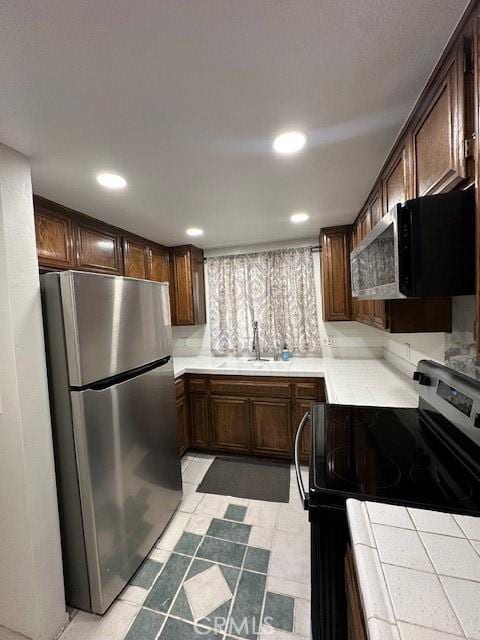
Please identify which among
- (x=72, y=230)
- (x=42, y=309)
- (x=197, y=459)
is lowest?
(x=197, y=459)

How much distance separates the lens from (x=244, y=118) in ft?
3.53

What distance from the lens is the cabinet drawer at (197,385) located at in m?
2.74

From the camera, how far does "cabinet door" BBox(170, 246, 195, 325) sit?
305cm

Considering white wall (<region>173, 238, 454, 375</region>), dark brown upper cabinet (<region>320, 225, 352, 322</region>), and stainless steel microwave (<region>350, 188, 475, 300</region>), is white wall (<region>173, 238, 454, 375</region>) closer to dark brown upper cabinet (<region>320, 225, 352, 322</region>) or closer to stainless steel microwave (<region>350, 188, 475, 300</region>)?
dark brown upper cabinet (<region>320, 225, 352, 322</region>)

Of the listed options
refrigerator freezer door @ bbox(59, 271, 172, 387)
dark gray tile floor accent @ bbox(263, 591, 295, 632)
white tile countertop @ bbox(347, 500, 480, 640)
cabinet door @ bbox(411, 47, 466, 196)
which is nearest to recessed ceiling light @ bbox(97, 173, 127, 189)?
refrigerator freezer door @ bbox(59, 271, 172, 387)

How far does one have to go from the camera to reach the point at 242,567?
1540 mm

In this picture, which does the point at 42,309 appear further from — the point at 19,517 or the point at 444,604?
the point at 444,604

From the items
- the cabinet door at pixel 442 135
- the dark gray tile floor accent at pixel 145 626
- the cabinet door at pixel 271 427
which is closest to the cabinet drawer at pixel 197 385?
the cabinet door at pixel 271 427

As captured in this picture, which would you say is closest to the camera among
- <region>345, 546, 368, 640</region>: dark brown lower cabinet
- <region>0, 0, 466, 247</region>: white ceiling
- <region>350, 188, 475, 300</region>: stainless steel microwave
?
<region>345, 546, 368, 640</region>: dark brown lower cabinet

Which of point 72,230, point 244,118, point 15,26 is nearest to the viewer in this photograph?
point 15,26

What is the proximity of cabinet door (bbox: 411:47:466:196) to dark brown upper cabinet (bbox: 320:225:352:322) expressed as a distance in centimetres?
156

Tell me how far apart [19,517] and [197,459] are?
1675mm

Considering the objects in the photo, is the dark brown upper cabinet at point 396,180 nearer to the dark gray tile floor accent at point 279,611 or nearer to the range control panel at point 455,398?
the range control panel at point 455,398

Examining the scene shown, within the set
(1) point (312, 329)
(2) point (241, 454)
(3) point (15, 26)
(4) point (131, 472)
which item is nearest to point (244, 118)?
(3) point (15, 26)
